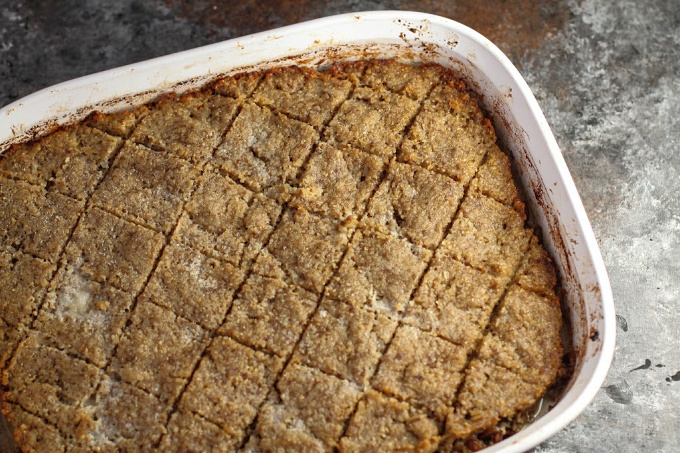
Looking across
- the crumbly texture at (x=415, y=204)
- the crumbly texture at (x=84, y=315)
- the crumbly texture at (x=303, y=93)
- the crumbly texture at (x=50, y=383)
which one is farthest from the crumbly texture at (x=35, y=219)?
the crumbly texture at (x=415, y=204)

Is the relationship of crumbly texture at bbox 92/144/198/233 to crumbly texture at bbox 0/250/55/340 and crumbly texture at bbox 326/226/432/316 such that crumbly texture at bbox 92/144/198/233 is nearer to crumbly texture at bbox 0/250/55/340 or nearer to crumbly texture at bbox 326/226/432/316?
crumbly texture at bbox 0/250/55/340

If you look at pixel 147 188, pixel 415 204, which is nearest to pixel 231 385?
pixel 147 188

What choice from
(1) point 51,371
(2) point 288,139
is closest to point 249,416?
(1) point 51,371

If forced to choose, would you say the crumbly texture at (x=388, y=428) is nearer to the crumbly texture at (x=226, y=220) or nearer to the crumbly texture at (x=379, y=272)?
the crumbly texture at (x=379, y=272)

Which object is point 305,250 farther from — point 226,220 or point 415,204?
point 415,204

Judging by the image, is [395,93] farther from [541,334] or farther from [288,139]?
[541,334]
